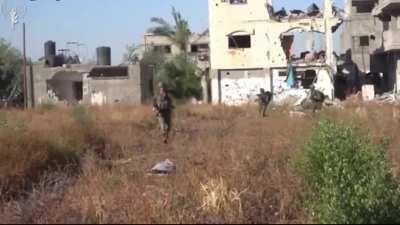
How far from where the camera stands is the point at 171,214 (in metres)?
6.26

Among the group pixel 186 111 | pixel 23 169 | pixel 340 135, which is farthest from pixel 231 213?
pixel 186 111

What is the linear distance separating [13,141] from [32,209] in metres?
3.92

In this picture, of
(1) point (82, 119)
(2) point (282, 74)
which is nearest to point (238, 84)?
(2) point (282, 74)

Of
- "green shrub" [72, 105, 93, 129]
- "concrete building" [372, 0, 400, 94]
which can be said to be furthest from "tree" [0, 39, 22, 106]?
"green shrub" [72, 105, 93, 129]

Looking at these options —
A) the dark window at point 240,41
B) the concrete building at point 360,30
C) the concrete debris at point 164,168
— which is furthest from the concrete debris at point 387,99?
the concrete debris at point 164,168

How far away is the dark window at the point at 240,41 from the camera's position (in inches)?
1806

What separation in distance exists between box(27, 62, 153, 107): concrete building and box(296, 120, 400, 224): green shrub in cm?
4205

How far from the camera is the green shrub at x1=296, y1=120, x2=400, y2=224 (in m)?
6.20

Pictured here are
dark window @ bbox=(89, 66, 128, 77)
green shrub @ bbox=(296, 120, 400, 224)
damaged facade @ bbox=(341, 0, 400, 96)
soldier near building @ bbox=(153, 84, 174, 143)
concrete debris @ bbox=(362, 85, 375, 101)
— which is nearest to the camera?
green shrub @ bbox=(296, 120, 400, 224)

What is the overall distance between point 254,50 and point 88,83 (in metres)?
13.5

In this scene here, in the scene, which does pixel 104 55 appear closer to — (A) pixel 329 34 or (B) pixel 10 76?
(B) pixel 10 76

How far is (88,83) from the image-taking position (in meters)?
51.2

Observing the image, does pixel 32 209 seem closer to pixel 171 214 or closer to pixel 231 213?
pixel 171 214

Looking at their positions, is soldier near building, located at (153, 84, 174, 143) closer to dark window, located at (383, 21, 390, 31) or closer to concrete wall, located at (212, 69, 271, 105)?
concrete wall, located at (212, 69, 271, 105)
